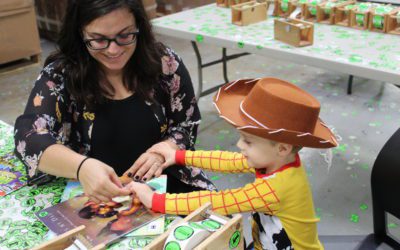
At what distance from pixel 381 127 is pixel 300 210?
2.24 m

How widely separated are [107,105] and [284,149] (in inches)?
24.5

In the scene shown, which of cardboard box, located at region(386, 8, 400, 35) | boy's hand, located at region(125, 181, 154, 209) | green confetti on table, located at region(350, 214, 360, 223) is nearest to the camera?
boy's hand, located at region(125, 181, 154, 209)

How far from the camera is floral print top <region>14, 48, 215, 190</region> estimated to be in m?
1.29

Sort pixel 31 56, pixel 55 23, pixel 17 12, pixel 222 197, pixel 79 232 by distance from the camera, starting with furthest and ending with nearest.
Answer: pixel 55 23
pixel 31 56
pixel 17 12
pixel 222 197
pixel 79 232

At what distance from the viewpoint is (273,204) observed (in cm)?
108

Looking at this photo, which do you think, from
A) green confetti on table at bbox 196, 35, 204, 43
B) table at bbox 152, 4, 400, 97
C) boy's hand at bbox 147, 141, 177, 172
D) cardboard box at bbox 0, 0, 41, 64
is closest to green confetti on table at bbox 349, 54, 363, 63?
table at bbox 152, 4, 400, 97

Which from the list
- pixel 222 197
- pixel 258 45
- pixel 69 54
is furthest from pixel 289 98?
pixel 258 45

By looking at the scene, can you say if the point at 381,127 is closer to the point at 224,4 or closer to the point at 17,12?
the point at 224,4

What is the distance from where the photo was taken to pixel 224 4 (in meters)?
2.95

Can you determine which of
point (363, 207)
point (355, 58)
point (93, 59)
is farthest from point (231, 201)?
point (363, 207)

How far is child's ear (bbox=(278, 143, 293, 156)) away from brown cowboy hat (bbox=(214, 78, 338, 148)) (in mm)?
36

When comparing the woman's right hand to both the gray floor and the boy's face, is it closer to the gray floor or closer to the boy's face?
the boy's face

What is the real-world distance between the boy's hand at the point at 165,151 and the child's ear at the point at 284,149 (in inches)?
15.3

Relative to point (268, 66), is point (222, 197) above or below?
above
